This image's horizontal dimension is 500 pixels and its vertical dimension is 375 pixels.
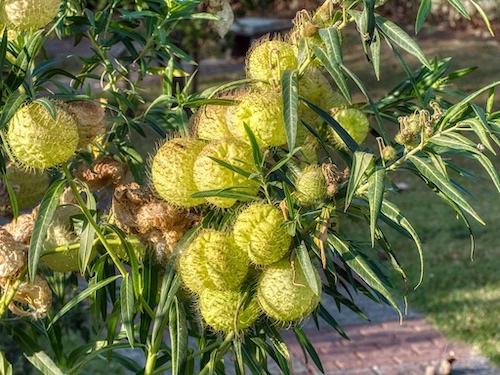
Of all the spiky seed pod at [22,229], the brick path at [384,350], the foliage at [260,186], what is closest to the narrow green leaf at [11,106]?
the foliage at [260,186]

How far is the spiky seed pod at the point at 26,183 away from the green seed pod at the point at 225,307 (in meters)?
0.41

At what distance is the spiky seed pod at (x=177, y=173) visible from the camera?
2.96 feet

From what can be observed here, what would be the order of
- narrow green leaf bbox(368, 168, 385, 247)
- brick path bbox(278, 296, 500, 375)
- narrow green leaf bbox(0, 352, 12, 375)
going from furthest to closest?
brick path bbox(278, 296, 500, 375), narrow green leaf bbox(0, 352, 12, 375), narrow green leaf bbox(368, 168, 385, 247)

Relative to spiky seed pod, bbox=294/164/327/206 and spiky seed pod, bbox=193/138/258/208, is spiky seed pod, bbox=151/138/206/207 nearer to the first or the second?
spiky seed pod, bbox=193/138/258/208

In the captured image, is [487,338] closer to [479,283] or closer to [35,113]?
[479,283]

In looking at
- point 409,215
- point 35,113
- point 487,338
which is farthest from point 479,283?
point 35,113

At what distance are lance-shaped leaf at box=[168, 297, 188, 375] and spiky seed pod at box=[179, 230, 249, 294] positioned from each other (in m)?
0.11

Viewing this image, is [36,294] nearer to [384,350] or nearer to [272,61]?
[272,61]

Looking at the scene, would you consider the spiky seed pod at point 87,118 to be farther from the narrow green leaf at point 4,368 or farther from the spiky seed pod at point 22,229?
the narrow green leaf at point 4,368

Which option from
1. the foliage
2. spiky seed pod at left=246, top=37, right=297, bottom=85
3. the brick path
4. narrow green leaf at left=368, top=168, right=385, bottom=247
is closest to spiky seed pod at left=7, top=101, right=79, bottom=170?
the foliage

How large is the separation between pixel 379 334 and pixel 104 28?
135 inches

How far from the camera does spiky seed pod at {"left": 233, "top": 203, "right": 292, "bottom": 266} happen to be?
2.82 ft

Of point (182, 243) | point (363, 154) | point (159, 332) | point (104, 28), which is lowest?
point (159, 332)

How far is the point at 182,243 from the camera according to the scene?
97 cm
